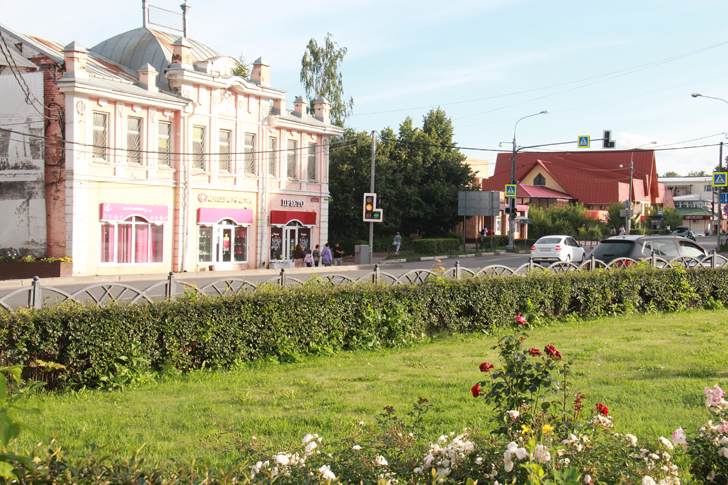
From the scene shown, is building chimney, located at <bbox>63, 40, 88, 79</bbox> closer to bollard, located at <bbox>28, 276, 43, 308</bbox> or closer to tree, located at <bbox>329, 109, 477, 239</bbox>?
bollard, located at <bbox>28, 276, 43, 308</bbox>

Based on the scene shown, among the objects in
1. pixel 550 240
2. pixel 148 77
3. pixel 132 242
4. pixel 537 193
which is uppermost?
pixel 148 77

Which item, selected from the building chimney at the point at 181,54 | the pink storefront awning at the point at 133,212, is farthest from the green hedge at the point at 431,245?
the building chimney at the point at 181,54

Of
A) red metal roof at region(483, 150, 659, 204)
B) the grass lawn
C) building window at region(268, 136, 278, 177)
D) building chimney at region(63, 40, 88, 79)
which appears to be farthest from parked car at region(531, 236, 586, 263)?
red metal roof at region(483, 150, 659, 204)

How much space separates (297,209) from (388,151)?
12506 millimetres

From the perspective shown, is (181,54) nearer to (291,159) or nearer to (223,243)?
(291,159)

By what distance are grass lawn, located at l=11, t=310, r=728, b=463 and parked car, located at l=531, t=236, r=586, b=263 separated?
2016 centimetres

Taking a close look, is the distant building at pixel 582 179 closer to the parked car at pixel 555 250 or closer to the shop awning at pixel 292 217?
the parked car at pixel 555 250

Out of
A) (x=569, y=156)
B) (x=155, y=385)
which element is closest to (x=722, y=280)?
(x=155, y=385)

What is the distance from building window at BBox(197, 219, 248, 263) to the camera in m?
27.6

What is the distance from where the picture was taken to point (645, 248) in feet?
59.2

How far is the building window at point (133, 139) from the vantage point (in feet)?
81.5

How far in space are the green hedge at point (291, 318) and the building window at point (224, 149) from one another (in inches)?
771

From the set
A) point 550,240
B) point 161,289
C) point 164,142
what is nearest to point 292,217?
point 164,142

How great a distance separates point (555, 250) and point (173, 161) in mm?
18356
